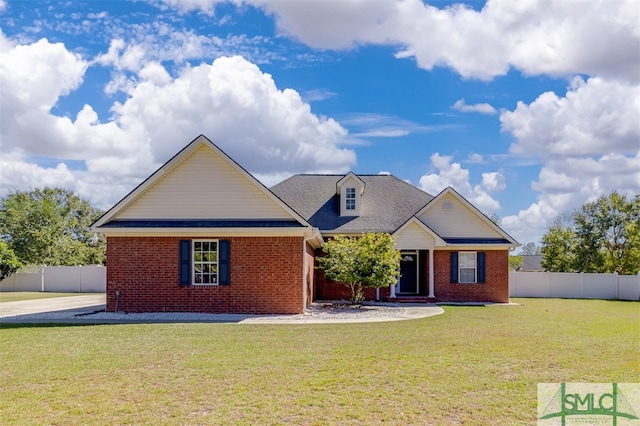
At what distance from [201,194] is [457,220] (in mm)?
12976

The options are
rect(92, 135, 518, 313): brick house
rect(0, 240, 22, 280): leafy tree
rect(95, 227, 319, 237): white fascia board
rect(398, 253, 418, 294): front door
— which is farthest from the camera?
rect(0, 240, 22, 280): leafy tree

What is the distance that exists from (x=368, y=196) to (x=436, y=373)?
64.4 ft

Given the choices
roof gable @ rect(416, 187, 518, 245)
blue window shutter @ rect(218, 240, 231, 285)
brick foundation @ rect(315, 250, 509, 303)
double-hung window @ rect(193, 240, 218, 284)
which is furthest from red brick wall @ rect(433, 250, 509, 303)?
double-hung window @ rect(193, 240, 218, 284)

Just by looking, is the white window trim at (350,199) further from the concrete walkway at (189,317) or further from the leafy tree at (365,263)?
the concrete walkway at (189,317)

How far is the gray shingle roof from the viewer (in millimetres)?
25500

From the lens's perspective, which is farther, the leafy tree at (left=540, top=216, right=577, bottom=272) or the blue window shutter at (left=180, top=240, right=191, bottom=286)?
the leafy tree at (left=540, top=216, right=577, bottom=272)

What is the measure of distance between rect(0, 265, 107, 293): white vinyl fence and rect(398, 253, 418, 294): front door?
19833 millimetres

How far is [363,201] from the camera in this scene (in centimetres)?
2730

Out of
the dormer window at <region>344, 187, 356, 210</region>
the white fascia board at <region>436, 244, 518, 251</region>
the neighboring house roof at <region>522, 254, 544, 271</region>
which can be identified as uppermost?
the dormer window at <region>344, 187, 356, 210</region>

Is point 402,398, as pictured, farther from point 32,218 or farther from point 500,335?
point 32,218

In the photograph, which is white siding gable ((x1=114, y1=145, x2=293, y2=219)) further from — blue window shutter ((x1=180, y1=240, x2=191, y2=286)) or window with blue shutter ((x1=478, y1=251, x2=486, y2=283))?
window with blue shutter ((x1=478, y1=251, x2=486, y2=283))

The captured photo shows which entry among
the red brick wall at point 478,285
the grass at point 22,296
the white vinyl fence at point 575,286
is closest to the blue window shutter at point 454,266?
the red brick wall at point 478,285

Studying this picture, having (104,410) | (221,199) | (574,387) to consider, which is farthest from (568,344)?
(221,199)

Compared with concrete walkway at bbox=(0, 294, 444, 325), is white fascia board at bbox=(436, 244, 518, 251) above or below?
above
